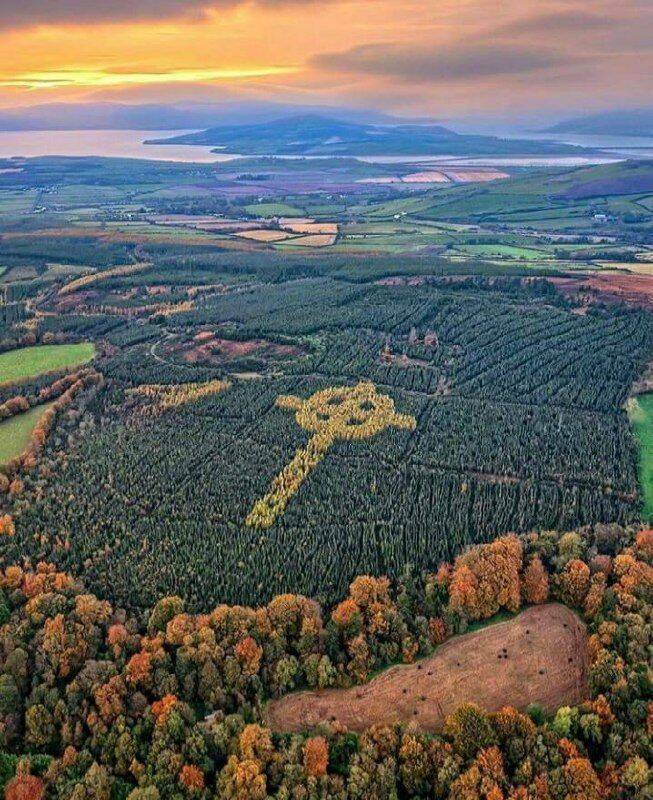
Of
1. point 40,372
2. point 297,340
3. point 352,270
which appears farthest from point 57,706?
point 352,270

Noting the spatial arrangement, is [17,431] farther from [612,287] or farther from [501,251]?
[501,251]

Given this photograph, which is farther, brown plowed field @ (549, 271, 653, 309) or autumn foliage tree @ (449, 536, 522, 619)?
brown plowed field @ (549, 271, 653, 309)

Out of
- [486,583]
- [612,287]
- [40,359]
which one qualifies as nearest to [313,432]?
[486,583]

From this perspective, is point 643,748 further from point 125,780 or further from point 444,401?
point 444,401

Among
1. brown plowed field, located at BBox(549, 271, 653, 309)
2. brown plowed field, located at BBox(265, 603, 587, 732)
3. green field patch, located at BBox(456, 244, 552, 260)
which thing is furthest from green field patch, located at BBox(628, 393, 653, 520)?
green field patch, located at BBox(456, 244, 552, 260)

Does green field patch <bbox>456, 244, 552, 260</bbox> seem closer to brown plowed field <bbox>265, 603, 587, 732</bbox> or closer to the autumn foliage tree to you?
the autumn foliage tree

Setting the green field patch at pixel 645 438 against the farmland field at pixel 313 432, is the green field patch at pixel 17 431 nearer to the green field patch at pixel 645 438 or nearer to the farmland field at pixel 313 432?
the farmland field at pixel 313 432
